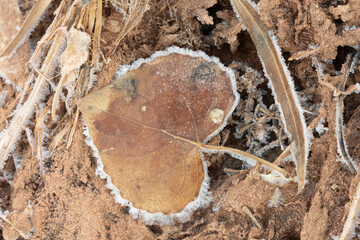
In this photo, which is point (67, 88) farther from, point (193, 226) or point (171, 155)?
point (193, 226)

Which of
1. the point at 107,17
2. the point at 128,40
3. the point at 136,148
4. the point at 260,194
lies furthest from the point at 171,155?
the point at 107,17

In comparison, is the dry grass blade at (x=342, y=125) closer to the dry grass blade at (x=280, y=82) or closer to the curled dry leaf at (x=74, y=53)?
the dry grass blade at (x=280, y=82)

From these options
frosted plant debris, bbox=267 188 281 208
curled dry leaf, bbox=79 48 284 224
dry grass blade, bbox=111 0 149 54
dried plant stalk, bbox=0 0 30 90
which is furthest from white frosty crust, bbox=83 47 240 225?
dried plant stalk, bbox=0 0 30 90

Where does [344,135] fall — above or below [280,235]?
above

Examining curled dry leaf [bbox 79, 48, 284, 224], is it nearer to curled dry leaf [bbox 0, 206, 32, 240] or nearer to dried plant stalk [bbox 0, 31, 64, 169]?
dried plant stalk [bbox 0, 31, 64, 169]

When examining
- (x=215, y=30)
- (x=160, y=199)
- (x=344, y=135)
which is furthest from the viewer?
(x=215, y=30)
